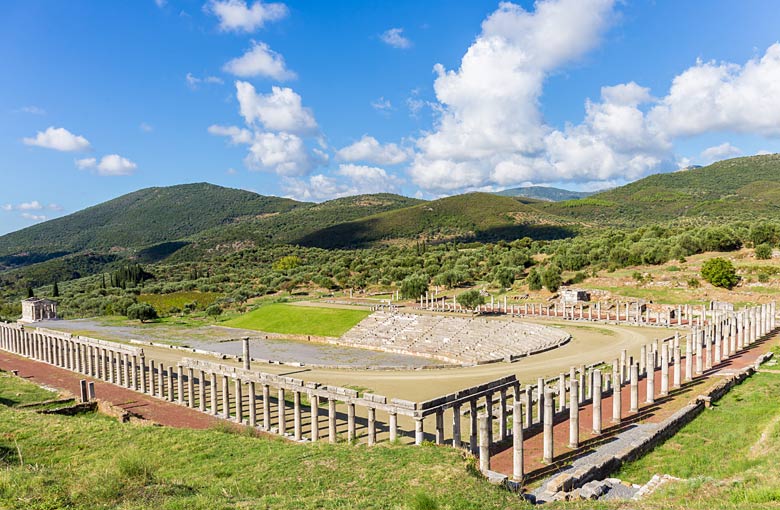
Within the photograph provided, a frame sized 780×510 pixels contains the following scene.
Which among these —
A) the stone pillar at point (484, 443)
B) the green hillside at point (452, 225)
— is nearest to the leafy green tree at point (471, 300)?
the stone pillar at point (484, 443)

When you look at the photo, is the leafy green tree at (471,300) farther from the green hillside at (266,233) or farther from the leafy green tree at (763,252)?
the green hillside at (266,233)

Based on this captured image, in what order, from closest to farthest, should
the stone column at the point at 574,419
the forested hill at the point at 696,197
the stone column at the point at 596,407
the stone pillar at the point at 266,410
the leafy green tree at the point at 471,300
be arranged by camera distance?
the stone column at the point at 574,419
the stone column at the point at 596,407
the stone pillar at the point at 266,410
the leafy green tree at the point at 471,300
the forested hill at the point at 696,197

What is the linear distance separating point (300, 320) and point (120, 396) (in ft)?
96.0

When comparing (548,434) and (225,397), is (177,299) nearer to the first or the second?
(225,397)

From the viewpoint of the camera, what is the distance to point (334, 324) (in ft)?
198

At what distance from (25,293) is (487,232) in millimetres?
110813

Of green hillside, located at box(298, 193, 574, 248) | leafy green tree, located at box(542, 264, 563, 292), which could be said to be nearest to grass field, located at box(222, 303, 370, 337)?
leafy green tree, located at box(542, 264, 563, 292)

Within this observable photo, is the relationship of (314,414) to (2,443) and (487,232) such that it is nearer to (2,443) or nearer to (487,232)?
(2,443)

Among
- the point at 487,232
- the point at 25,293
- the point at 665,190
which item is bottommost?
the point at 25,293

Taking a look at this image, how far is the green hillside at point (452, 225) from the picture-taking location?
14188 centimetres

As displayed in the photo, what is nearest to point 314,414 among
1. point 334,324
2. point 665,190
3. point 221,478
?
point 221,478

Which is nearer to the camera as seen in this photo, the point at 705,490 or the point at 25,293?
the point at 705,490

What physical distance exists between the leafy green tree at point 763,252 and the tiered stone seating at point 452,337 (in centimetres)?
3364

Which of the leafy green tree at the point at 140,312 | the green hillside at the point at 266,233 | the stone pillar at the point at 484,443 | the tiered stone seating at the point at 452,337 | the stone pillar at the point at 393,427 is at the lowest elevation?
the leafy green tree at the point at 140,312
